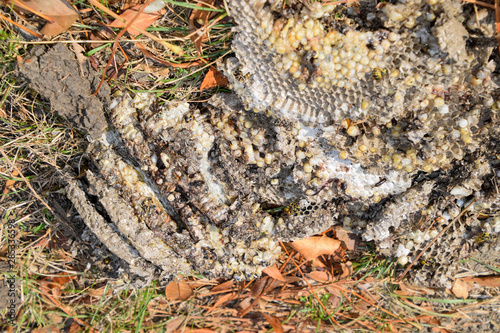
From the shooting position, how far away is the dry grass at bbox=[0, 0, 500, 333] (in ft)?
6.29

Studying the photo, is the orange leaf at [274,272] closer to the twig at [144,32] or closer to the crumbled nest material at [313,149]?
the crumbled nest material at [313,149]

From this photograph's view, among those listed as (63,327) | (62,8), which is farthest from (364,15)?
(63,327)

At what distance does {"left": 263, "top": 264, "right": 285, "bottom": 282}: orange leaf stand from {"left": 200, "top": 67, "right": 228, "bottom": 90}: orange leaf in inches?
47.4

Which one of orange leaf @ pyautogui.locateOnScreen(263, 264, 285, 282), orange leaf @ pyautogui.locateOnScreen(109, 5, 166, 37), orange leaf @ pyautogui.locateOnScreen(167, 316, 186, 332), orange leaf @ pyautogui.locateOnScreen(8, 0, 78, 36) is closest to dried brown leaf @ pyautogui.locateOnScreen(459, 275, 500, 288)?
orange leaf @ pyautogui.locateOnScreen(263, 264, 285, 282)

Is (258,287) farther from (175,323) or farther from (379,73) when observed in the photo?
(379,73)

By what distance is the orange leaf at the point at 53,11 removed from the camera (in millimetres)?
1528

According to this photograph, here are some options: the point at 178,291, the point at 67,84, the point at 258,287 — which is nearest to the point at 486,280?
the point at 258,287

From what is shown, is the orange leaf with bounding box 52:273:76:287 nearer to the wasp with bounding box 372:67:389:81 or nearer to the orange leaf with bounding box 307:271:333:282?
the orange leaf with bounding box 307:271:333:282

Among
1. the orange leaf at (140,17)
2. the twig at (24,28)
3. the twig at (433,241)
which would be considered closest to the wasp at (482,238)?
the twig at (433,241)

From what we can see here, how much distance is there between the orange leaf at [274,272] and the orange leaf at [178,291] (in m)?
0.60

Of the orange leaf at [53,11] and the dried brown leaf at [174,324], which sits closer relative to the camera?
the orange leaf at [53,11]

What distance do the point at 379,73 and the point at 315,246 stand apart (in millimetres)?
1135

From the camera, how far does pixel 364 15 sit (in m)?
1.35

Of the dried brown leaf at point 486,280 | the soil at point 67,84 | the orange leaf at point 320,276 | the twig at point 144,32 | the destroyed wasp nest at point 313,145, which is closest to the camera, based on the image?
the destroyed wasp nest at point 313,145
